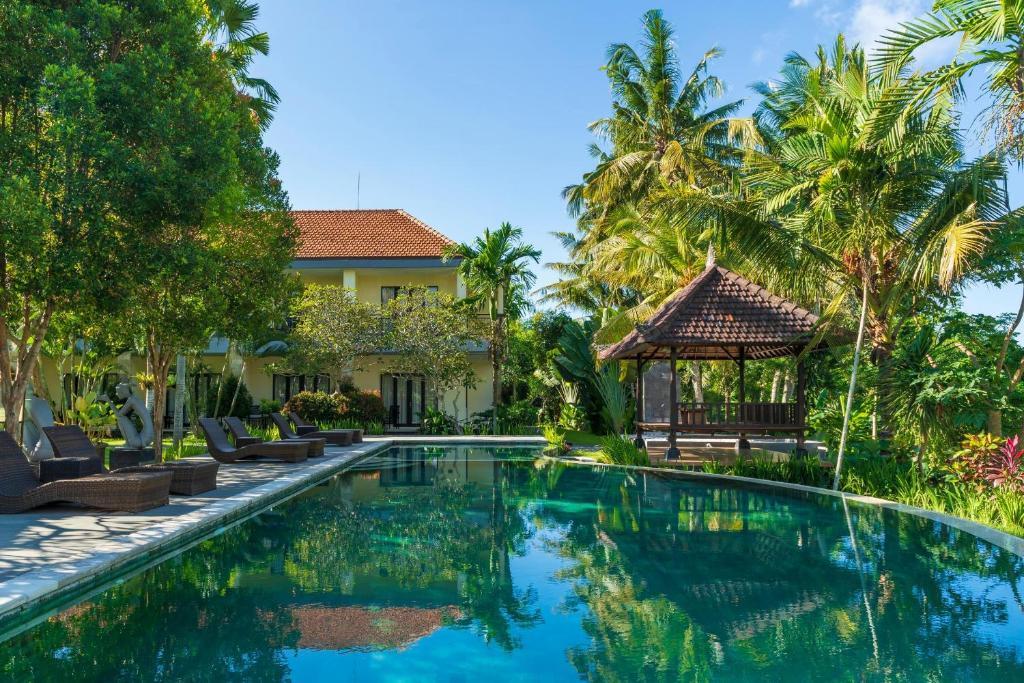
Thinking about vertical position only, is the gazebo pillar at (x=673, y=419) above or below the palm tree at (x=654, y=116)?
below

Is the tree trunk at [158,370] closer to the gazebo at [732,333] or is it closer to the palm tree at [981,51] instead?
the gazebo at [732,333]

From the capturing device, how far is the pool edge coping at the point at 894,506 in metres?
7.90

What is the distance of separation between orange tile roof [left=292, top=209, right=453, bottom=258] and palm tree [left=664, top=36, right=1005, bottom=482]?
1766 cm

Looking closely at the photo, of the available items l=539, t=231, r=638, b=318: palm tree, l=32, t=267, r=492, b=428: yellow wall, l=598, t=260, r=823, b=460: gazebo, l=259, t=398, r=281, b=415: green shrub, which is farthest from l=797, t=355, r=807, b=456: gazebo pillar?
l=259, t=398, r=281, b=415: green shrub

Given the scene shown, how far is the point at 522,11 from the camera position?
1795 cm

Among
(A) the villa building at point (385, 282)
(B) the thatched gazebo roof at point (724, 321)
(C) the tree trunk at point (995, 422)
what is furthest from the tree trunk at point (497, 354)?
(C) the tree trunk at point (995, 422)

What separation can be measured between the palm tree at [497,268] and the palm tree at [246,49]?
725 centimetres

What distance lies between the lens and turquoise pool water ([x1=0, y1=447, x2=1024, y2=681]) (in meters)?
4.70

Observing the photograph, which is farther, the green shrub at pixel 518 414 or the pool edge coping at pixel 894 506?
the green shrub at pixel 518 414

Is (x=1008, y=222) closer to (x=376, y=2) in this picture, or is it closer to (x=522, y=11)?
(x=522, y=11)

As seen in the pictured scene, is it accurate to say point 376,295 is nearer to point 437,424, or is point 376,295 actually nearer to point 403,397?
point 403,397

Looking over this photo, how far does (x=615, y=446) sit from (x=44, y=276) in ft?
37.7

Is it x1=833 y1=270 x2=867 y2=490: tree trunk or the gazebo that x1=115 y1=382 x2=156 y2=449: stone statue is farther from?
x1=833 y1=270 x2=867 y2=490: tree trunk

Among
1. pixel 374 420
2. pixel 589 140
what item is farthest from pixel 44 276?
pixel 589 140
